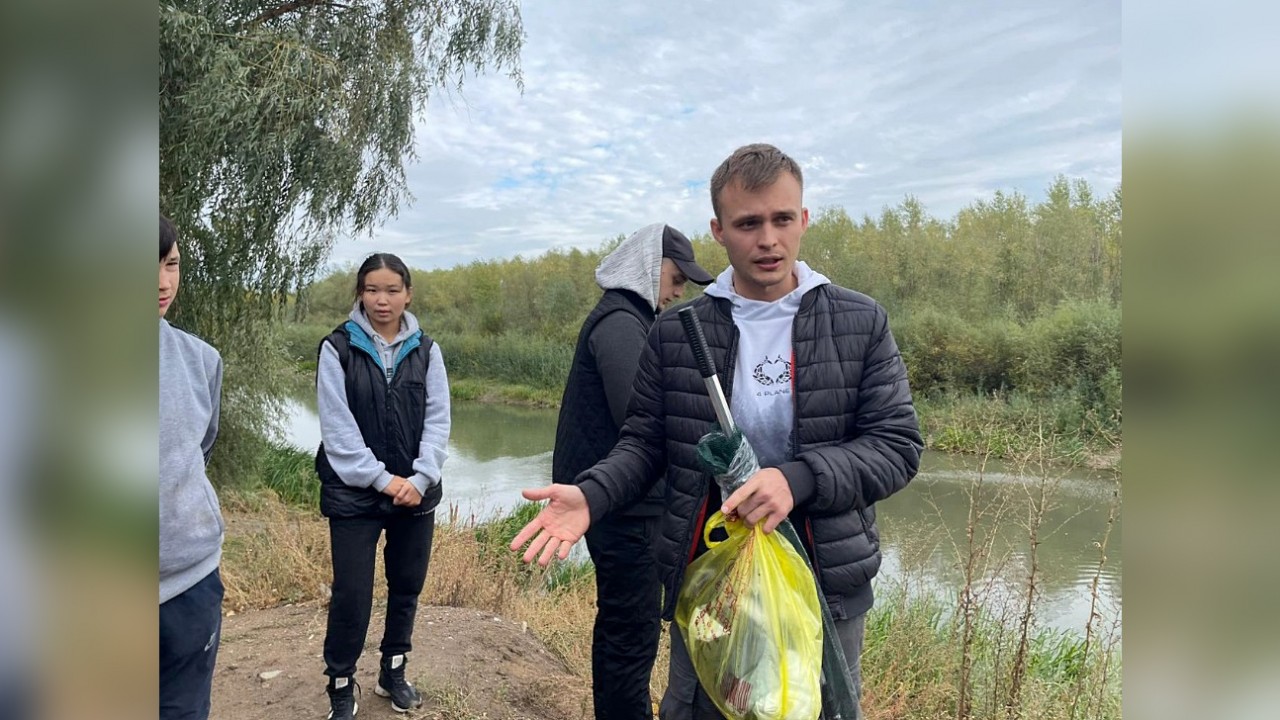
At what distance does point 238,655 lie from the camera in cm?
372

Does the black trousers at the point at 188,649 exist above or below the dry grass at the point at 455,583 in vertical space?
above

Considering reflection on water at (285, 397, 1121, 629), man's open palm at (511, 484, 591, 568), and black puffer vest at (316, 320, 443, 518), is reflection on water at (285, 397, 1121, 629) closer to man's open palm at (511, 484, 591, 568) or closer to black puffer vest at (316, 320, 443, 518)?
man's open palm at (511, 484, 591, 568)

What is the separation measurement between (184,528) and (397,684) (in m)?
1.70

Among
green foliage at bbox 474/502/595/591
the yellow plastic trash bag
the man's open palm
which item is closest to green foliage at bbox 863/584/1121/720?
the yellow plastic trash bag

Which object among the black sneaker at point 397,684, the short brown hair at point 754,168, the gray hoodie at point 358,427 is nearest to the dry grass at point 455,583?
the black sneaker at point 397,684

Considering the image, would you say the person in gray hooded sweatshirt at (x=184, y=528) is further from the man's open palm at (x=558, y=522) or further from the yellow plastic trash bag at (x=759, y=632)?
the yellow plastic trash bag at (x=759, y=632)

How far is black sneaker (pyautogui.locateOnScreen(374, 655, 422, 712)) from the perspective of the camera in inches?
118

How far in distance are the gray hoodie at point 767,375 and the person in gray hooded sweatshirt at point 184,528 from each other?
1169 millimetres

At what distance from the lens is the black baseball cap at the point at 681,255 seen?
2.46m

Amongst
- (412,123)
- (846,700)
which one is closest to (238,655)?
(846,700)

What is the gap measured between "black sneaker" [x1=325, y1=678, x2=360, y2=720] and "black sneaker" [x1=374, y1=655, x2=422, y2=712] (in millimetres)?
243

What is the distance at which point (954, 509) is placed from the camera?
8.16m
